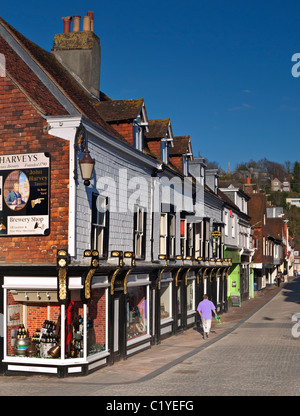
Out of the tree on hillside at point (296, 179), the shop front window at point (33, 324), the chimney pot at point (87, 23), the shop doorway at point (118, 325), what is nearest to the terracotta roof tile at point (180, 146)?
the chimney pot at point (87, 23)

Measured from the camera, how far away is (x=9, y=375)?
14156mm

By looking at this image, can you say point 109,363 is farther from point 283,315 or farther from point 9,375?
point 283,315

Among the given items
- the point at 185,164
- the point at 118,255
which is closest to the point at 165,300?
the point at 185,164

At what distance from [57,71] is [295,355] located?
12.4 metres

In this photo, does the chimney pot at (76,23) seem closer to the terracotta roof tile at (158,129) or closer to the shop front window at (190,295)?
the terracotta roof tile at (158,129)

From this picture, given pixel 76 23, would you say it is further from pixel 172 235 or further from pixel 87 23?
pixel 172 235

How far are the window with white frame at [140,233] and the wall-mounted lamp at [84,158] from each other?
4873 mm

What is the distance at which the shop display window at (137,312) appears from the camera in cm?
1786

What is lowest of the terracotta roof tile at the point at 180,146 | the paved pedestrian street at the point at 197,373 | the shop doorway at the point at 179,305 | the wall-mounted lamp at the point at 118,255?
the paved pedestrian street at the point at 197,373

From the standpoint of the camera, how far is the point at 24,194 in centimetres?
1466

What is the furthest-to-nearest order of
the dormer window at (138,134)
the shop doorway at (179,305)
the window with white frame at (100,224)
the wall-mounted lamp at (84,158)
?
the shop doorway at (179,305) < the dormer window at (138,134) < the window with white frame at (100,224) < the wall-mounted lamp at (84,158)

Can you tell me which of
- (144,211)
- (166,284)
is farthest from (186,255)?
(144,211)

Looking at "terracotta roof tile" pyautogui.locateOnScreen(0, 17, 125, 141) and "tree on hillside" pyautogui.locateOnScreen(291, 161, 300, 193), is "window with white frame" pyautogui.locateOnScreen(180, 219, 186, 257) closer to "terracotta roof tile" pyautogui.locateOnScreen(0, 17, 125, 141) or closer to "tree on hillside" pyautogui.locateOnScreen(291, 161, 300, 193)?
"terracotta roof tile" pyautogui.locateOnScreen(0, 17, 125, 141)

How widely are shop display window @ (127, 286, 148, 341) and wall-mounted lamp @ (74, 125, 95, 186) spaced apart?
5.52m
